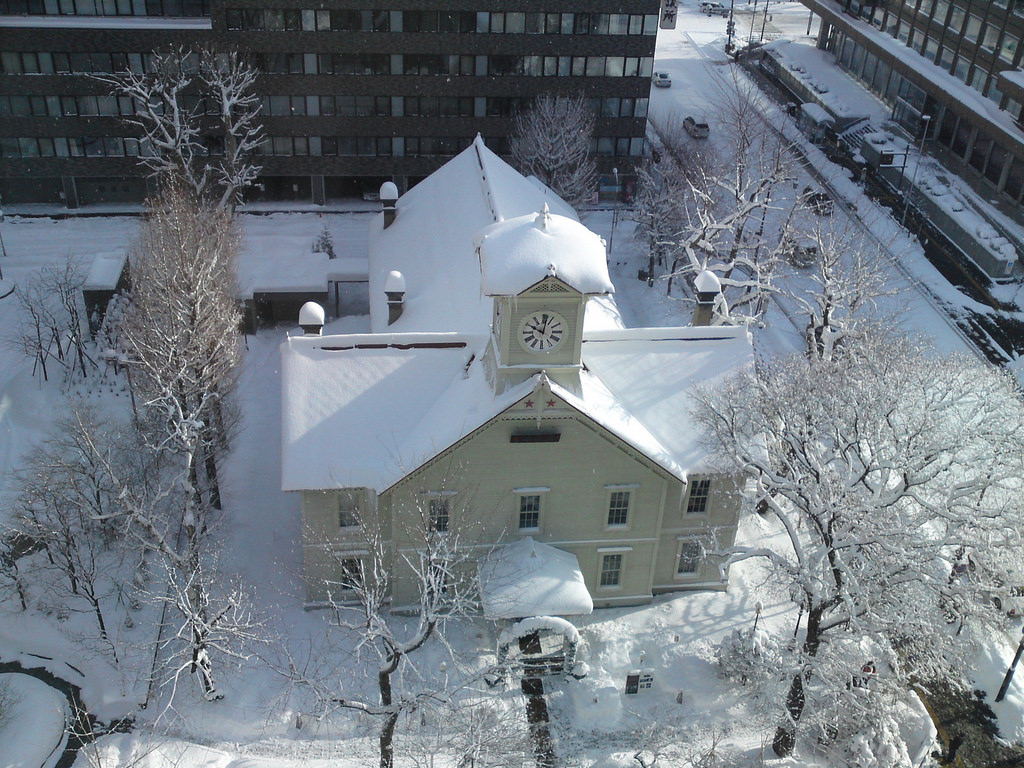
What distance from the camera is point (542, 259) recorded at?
119ft

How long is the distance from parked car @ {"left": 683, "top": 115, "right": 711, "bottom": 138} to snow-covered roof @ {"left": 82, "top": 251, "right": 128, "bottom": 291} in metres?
52.2

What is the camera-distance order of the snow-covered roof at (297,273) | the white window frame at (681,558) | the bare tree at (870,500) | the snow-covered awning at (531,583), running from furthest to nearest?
1. the snow-covered roof at (297,273)
2. the white window frame at (681,558)
3. the snow-covered awning at (531,583)
4. the bare tree at (870,500)

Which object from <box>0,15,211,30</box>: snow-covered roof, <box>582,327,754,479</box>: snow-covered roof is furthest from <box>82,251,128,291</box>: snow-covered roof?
<box>582,327,754,479</box>: snow-covered roof

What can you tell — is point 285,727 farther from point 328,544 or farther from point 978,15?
Result: point 978,15

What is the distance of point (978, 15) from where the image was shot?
82.9 meters

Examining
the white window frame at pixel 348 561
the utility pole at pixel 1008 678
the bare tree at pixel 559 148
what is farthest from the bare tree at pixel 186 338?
the utility pole at pixel 1008 678

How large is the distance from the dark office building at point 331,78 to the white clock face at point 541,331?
146ft

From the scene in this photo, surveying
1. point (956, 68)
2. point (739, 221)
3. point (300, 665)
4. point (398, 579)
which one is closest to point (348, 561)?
point (398, 579)

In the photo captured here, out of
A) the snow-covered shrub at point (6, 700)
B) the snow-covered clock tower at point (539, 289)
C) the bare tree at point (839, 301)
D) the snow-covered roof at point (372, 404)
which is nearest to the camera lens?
the snow-covered clock tower at point (539, 289)

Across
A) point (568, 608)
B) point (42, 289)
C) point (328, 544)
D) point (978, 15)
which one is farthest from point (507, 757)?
point (978, 15)

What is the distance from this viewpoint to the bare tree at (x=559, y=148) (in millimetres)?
71812

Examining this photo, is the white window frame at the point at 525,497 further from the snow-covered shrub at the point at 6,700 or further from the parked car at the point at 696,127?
the parked car at the point at 696,127

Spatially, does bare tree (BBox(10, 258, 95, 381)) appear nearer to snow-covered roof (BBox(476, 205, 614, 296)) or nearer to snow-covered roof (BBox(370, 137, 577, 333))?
snow-covered roof (BBox(370, 137, 577, 333))

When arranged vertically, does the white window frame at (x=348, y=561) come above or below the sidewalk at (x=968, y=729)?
above
